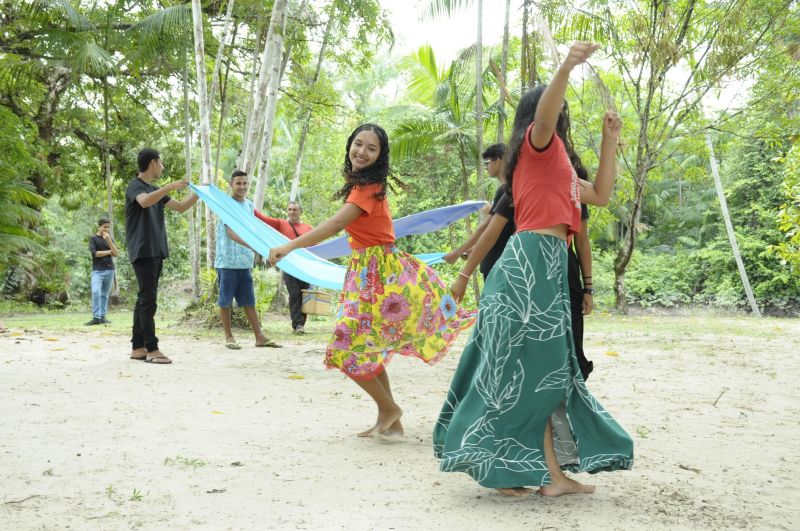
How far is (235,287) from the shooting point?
7.57 metres

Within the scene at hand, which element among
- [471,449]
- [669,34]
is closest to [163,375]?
[471,449]

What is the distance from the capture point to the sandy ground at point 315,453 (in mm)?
2590

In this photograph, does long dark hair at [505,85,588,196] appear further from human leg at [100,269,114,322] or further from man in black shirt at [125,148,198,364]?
human leg at [100,269,114,322]

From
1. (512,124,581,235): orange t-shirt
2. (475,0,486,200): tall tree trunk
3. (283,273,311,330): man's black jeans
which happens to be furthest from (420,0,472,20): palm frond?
(512,124,581,235): orange t-shirt

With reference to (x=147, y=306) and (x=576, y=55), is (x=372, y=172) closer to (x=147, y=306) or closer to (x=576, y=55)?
(x=576, y=55)

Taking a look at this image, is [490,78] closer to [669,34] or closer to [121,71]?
[669,34]

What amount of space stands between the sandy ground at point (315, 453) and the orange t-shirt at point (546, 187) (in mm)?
1066

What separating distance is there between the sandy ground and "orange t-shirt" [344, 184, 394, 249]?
3.39ft

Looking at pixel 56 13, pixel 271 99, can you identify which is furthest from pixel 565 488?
pixel 56 13

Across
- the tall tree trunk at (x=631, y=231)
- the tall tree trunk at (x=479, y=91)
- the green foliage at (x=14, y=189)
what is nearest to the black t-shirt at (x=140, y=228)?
the tall tree trunk at (x=479, y=91)

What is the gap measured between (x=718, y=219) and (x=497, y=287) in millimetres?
27360

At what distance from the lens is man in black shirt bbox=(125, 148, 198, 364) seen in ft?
19.8

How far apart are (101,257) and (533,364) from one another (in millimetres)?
10145

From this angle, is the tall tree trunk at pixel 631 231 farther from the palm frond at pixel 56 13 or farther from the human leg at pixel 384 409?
the human leg at pixel 384 409
